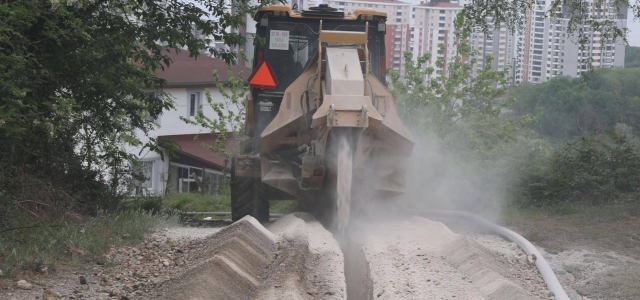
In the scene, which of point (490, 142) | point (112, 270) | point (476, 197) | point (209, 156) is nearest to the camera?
point (112, 270)

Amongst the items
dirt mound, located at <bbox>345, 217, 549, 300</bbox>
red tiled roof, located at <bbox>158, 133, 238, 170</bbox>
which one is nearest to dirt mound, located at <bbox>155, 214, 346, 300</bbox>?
dirt mound, located at <bbox>345, 217, 549, 300</bbox>

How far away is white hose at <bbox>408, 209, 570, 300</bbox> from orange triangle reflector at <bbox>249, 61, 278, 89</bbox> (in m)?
2.89

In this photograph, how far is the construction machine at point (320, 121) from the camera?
10344mm

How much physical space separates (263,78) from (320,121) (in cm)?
261

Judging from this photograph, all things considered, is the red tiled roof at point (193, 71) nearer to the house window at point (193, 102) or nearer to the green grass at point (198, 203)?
the house window at point (193, 102)

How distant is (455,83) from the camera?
27.4 metres

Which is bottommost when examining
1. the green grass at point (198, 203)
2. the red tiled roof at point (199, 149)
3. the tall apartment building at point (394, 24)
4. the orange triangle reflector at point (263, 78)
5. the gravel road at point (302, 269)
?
the red tiled roof at point (199, 149)

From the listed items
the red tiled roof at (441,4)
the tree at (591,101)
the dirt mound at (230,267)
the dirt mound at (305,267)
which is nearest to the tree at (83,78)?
the dirt mound at (230,267)

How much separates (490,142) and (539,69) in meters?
61.7

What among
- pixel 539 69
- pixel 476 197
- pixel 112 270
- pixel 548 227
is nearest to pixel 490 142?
pixel 476 197

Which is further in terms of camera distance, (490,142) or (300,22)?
(490,142)

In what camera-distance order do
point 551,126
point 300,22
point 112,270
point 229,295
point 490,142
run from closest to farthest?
1. point 229,295
2. point 112,270
3. point 300,22
4. point 490,142
5. point 551,126

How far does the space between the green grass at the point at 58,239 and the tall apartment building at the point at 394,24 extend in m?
50.2

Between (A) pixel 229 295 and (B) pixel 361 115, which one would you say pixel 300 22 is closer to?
(B) pixel 361 115
